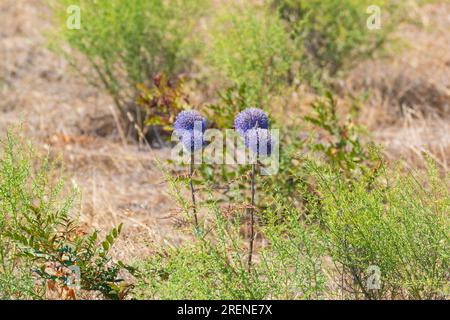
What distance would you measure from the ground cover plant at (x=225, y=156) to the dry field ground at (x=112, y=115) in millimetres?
18

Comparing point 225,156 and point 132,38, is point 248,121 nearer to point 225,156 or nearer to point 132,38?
point 225,156

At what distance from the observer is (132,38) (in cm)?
523

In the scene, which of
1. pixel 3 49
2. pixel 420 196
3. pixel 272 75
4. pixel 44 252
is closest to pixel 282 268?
pixel 420 196

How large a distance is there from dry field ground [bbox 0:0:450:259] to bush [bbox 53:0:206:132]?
0.35 meters

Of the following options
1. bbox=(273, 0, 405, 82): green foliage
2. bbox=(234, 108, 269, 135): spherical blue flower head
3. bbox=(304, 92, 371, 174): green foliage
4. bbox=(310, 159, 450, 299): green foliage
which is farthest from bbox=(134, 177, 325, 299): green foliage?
bbox=(273, 0, 405, 82): green foliage

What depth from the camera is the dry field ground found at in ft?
14.2

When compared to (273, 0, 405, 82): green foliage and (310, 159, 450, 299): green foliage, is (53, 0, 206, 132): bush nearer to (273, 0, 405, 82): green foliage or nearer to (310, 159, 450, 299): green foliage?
(273, 0, 405, 82): green foliage

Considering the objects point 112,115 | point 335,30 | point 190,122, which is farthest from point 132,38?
point 190,122

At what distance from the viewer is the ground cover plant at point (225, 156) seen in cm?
276

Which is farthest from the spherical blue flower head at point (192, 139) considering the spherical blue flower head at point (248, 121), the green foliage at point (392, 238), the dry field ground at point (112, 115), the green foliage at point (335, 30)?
the green foliage at point (335, 30)

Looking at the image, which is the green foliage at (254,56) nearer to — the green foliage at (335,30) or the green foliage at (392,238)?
the green foliage at (335,30)

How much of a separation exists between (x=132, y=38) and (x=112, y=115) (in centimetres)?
65

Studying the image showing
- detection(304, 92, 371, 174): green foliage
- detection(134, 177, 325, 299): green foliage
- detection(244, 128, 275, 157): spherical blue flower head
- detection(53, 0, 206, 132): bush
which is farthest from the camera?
detection(53, 0, 206, 132): bush
